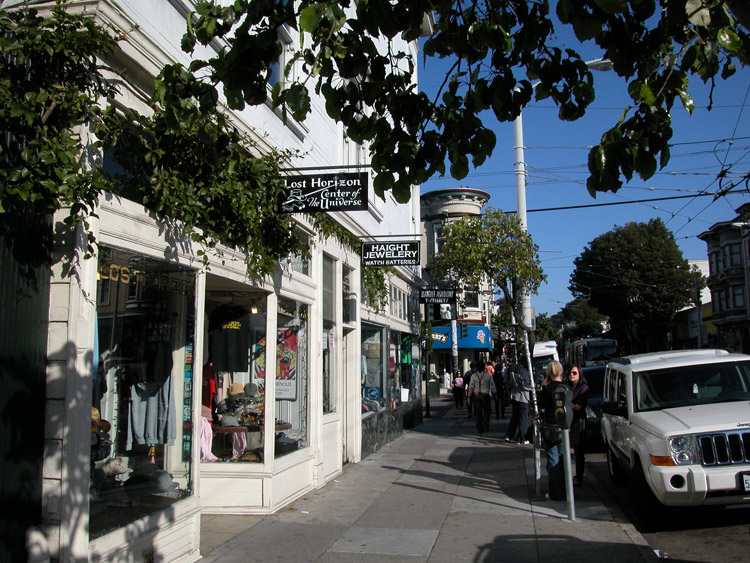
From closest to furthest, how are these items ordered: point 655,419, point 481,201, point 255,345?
point 655,419, point 255,345, point 481,201

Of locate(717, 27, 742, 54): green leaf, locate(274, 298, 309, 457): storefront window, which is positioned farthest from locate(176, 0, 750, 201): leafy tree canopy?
locate(274, 298, 309, 457): storefront window

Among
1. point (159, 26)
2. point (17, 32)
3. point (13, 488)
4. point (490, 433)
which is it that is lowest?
point (490, 433)

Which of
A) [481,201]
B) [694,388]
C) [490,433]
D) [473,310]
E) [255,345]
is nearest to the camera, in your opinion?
[694,388]

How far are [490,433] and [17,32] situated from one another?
1527 centimetres

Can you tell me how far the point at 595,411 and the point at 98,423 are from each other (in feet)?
35.7

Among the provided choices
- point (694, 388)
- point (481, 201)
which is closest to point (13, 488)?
point (694, 388)

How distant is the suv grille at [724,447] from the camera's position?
6746 mm

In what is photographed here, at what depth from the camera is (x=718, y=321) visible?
54469mm

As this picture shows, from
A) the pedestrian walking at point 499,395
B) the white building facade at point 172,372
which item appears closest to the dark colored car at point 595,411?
the white building facade at point 172,372

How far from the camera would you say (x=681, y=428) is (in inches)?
274

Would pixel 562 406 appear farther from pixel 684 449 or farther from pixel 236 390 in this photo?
pixel 236 390

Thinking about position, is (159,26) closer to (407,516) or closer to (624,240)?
(407,516)

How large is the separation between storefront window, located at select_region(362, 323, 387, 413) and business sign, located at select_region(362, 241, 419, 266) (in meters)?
1.79

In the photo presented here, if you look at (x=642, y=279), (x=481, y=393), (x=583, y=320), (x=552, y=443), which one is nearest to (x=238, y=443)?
(x=552, y=443)
